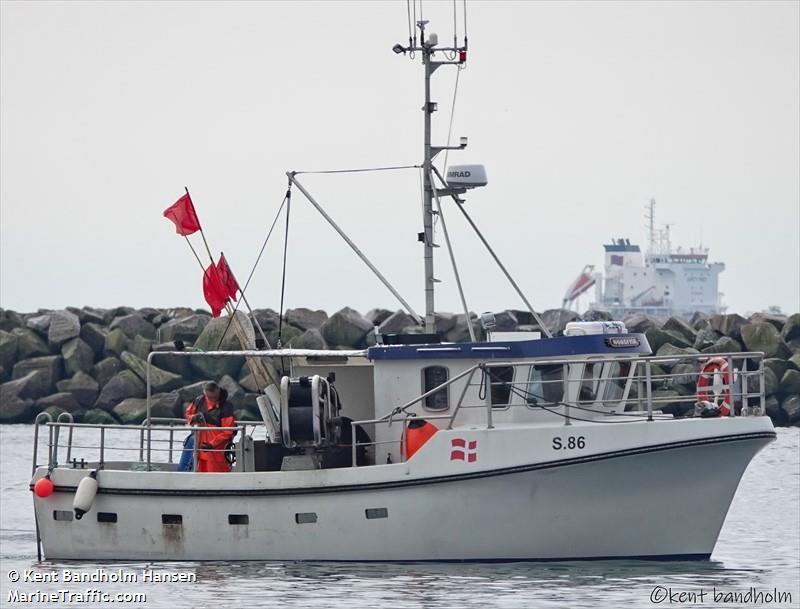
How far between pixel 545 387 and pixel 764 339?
28949mm

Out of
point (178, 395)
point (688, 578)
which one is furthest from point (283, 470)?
point (178, 395)

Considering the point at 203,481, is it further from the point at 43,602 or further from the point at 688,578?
the point at 688,578

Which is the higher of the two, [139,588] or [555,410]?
[555,410]

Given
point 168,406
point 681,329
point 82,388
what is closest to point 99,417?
point 82,388

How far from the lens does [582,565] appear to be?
18.3 meters

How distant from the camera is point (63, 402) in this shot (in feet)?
143

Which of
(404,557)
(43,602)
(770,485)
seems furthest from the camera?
(770,485)

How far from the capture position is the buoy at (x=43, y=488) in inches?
778

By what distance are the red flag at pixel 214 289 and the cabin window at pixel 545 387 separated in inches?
160

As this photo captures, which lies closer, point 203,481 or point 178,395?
point 203,481

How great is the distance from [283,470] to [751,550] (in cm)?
650

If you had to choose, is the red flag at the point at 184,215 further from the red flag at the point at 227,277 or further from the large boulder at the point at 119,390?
the large boulder at the point at 119,390

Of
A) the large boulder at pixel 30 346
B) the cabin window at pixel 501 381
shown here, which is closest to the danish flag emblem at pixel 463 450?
the cabin window at pixel 501 381

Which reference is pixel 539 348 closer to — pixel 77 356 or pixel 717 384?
pixel 717 384
